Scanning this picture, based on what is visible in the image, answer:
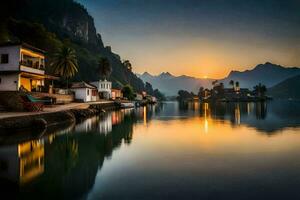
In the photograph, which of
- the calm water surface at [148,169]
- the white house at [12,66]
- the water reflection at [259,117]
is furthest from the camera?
the white house at [12,66]

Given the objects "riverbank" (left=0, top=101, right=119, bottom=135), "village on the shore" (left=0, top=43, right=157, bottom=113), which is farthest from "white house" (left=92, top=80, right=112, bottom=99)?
"riverbank" (left=0, top=101, right=119, bottom=135)

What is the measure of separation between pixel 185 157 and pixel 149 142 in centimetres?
686

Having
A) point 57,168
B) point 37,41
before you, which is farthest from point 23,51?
point 37,41

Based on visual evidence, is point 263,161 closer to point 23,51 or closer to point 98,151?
point 98,151

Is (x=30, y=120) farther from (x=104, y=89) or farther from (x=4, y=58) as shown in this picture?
(x=104, y=89)

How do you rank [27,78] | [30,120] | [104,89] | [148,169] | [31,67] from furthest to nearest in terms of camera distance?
[104,89] < [27,78] < [31,67] < [30,120] < [148,169]

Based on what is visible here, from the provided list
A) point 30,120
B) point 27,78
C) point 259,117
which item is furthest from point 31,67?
point 259,117

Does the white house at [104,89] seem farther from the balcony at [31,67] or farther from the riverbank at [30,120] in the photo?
the riverbank at [30,120]

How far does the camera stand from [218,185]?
11453 millimetres

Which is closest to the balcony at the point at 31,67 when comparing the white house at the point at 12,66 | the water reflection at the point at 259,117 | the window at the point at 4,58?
the white house at the point at 12,66

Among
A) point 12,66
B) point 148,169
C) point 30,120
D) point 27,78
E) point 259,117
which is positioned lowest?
point 148,169

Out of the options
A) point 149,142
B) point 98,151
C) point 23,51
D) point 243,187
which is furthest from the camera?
point 23,51

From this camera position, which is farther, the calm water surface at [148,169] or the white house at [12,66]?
the white house at [12,66]

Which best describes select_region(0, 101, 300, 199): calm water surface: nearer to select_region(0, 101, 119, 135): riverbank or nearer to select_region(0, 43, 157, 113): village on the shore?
select_region(0, 101, 119, 135): riverbank
